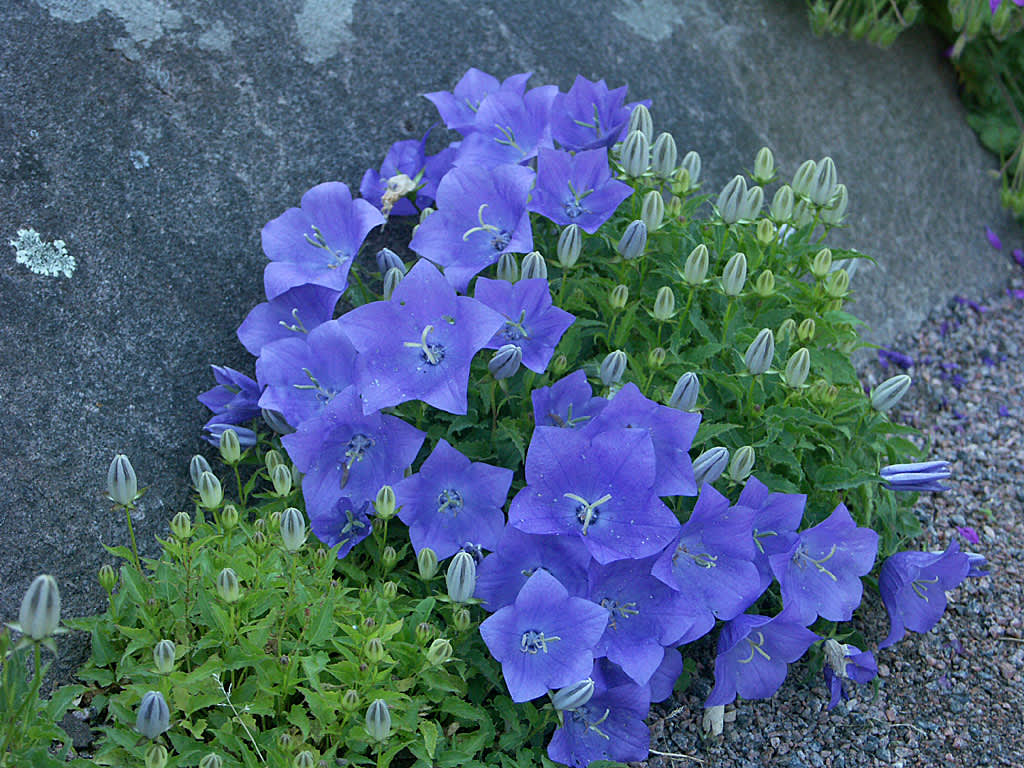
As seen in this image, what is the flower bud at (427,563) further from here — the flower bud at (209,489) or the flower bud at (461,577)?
the flower bud at (209,489)

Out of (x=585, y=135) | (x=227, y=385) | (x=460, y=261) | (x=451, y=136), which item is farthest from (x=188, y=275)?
(x=585, y=135)

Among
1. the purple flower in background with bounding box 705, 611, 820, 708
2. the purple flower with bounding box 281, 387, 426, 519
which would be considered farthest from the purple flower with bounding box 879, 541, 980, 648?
the purple flower with bounding box 281, 387, 426, 519

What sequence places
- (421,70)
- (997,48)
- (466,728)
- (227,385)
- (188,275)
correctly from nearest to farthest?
(466,728), (227,385), (188,275), (421,70), (997,48)

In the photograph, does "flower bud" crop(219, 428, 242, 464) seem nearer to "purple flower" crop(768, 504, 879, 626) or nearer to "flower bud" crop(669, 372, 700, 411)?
"flower bud" crop(669, 372, 700, 411)

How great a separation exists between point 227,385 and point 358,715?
109 cm

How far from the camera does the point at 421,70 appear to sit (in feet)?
11.7

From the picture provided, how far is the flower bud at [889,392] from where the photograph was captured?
9.07ft

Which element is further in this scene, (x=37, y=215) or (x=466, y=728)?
(x=37, y=215)

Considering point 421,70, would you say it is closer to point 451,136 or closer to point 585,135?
point 451,136

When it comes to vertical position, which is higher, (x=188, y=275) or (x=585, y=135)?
(x=585, y=135)

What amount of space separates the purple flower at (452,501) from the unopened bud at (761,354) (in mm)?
706

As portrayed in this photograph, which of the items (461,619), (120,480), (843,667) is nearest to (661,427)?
(461,619)

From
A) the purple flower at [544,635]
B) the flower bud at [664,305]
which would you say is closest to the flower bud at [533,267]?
the flower bud at [664,305]

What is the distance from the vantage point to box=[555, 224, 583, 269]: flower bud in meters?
2.73
